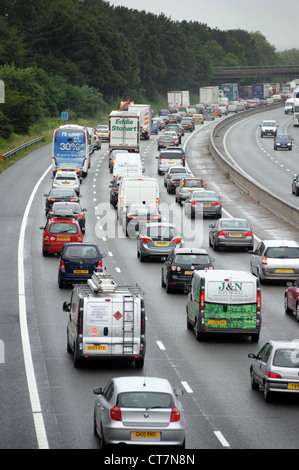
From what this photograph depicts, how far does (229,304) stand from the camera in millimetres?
26156

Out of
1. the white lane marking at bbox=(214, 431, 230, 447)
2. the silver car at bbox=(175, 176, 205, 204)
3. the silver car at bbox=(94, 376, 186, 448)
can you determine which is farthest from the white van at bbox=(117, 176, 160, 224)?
the silver car at bbox=(94, 376, 186, 448)

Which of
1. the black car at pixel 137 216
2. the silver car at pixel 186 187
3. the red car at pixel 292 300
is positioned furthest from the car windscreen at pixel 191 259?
the silver car at pixel 186 187

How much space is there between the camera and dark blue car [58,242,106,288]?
112 ft

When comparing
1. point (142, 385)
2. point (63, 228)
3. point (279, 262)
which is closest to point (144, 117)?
point (63, 228)

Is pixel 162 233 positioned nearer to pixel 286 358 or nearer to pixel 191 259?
pixel 191 259

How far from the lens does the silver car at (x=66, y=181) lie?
6161 cm

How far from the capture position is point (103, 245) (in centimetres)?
4541

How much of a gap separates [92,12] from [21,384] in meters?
171

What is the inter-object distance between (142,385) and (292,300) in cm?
1466

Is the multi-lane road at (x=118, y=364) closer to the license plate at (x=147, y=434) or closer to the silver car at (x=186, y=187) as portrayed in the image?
the license plate at (x=147, y=434)

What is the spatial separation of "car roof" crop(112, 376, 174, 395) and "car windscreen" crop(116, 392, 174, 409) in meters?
0.06

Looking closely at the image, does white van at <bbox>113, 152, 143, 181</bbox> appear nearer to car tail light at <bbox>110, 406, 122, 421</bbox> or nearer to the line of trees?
the line of trees

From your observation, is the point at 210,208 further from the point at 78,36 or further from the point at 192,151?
the point at 78,36
